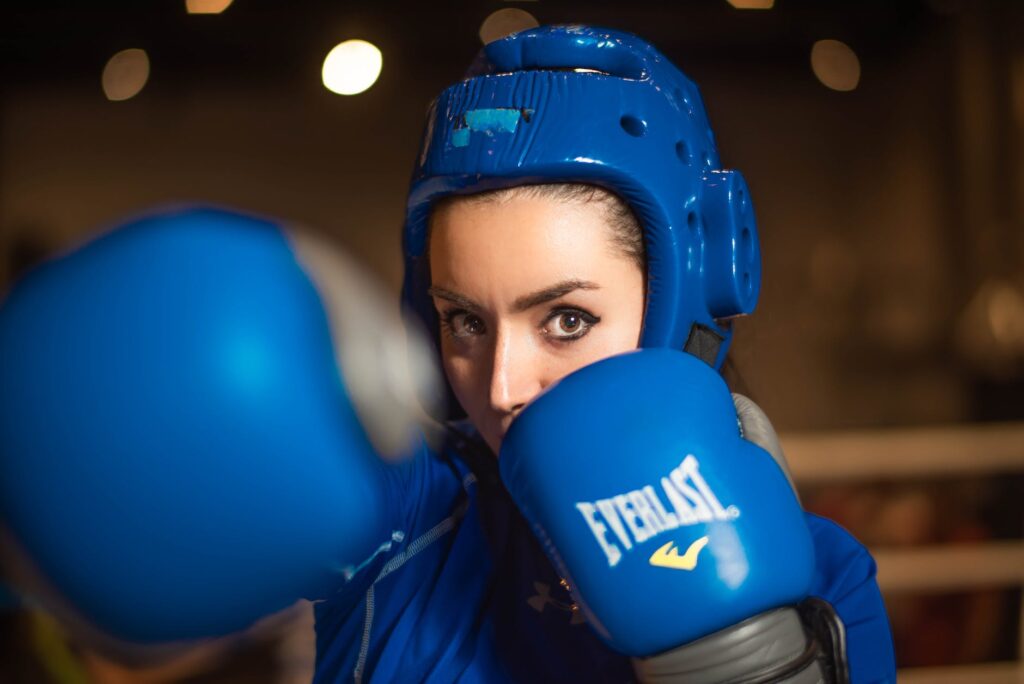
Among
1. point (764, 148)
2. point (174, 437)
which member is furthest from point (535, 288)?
point (764, 148)

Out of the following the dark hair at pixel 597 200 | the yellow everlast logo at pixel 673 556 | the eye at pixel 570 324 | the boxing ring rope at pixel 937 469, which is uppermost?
the dark hair at pixel 597 200

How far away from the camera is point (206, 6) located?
2.92 metres

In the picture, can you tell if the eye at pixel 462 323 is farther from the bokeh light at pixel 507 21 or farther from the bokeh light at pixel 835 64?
the bokeh light at pixel 835 64

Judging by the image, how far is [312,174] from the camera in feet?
11.1

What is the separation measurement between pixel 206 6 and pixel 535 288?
8.42 ft

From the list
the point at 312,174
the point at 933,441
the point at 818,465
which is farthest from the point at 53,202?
the point at 933,441

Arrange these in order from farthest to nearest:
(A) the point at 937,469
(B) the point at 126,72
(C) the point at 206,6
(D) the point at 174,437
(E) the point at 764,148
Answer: (E) the point at 764,148, (B) the point at 126,72, (C) the point at 206,6, (A) the point at 937,469, (D) the point at 174,437

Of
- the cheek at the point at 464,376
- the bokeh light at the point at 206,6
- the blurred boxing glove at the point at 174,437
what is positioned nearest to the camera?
the blurred boxing glove at the point at 174,437

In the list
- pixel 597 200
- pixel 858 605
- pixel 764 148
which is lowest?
pixel 764 148

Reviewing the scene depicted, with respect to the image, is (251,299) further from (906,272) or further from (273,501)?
(906,272)

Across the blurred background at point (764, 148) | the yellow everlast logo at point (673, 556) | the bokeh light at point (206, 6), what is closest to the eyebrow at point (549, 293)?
the yellow everlast logo at point (673, 556)

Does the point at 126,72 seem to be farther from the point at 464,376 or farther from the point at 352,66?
the point at 464,376

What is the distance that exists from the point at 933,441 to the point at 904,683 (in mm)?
574

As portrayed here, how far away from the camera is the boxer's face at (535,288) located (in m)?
0.79
